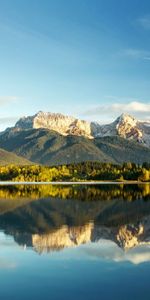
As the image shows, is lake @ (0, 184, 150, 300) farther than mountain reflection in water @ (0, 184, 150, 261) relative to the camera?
No

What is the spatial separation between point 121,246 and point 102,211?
4119 cm

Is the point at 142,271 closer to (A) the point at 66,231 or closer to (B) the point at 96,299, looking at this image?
(B) the point at 96,299

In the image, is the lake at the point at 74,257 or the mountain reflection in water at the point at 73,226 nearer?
the lake at the point at 74,257

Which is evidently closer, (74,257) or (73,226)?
(74,257)

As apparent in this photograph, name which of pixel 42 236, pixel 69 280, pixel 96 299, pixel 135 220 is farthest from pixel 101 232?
pixel 96 299

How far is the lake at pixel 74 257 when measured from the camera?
33.6 meters

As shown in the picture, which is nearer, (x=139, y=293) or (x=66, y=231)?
(x=139, y=293)

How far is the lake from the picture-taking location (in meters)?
33.6

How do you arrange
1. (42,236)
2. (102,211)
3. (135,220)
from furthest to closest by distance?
(102,211) < (135,220) < (42,236)

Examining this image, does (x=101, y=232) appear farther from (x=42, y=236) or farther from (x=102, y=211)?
(x=102, y=211)

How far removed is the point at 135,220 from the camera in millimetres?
78812

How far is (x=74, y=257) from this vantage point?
45.5m

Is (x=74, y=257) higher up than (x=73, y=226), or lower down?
lower down

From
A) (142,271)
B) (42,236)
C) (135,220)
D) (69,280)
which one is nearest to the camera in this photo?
(69,280)
